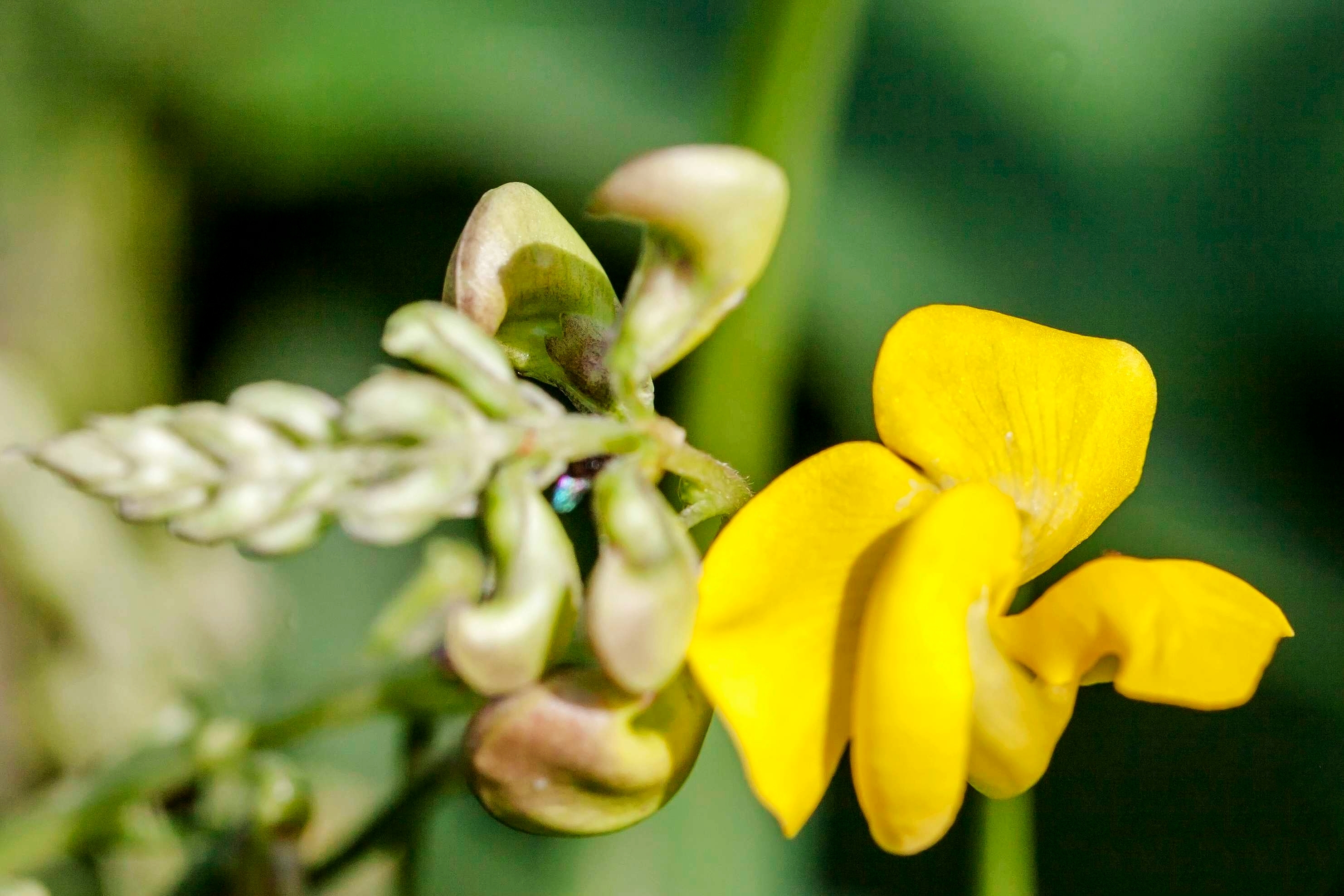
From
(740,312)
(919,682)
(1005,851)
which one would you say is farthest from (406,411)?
(740,312)

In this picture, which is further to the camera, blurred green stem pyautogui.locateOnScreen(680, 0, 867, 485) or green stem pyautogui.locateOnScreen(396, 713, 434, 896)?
blurred green stem pyautogui.locateOnScreen(680, 0, 867, 485)

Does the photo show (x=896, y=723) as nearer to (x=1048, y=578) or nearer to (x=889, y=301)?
(x=1048, y=578)

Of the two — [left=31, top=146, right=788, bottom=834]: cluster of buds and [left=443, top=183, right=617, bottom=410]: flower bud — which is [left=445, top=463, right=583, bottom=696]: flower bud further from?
[left=443, top=183, right=617, bottom=410]: flower bud

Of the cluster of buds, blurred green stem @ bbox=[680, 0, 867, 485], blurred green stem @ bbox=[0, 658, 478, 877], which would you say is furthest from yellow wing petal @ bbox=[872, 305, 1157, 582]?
blurred green stem @ bbox=[680, 0, 867, 485]

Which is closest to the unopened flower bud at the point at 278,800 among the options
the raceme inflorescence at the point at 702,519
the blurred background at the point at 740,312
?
the blurred background at the point at 740,312

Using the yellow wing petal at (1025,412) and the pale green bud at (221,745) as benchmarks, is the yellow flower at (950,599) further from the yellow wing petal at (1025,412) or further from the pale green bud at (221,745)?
the pale green bud at (221,745)

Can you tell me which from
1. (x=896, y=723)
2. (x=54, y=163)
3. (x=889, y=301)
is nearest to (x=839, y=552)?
(x=896, y=723)
